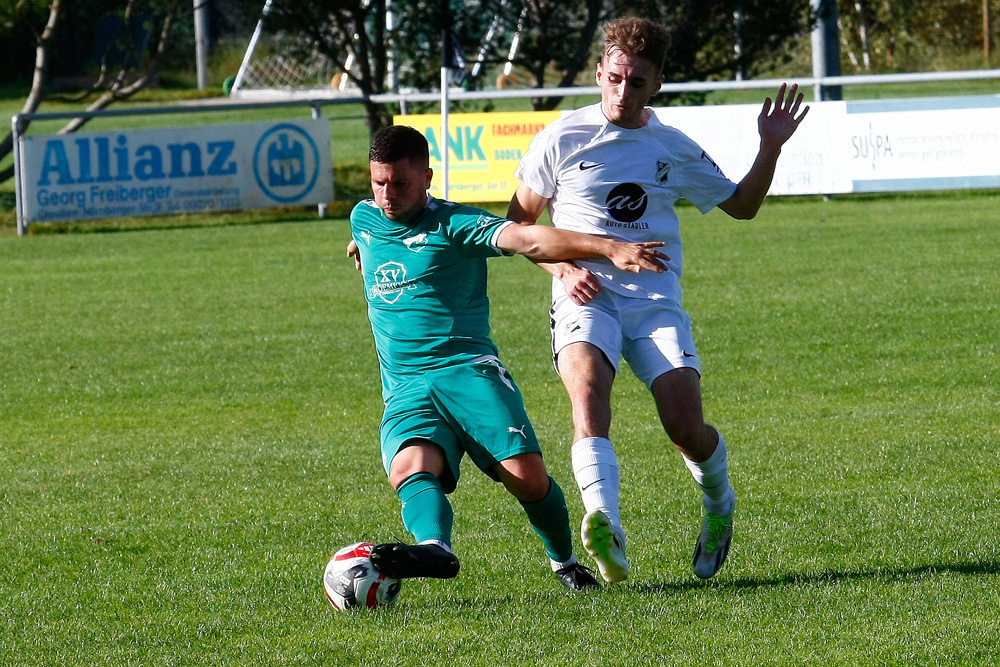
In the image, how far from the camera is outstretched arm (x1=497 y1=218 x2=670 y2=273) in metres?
4.55

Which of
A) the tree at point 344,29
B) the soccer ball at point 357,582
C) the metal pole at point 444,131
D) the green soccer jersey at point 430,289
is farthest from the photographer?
the tree at point 344,29

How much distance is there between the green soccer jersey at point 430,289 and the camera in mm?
4824

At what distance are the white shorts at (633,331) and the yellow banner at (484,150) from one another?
45.2 feet

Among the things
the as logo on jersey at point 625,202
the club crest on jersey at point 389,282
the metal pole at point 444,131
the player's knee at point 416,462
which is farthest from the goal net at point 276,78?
the player's knee at point 416,462

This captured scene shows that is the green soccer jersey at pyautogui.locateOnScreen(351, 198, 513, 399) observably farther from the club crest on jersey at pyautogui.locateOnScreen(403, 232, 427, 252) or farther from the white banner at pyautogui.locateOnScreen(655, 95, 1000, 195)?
the white banner at pyautogui.locateOnScreen(655, 95, 1000, 195)

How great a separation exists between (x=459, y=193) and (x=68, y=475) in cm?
1257

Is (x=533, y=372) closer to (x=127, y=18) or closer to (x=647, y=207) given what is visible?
(x=647, y=207)

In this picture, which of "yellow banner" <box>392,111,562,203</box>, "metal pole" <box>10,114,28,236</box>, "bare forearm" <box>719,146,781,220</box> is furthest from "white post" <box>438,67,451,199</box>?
"bare forearm" <box>719,146,781,220</box>

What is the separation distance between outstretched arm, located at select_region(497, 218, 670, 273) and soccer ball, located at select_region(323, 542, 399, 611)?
3.62 ft

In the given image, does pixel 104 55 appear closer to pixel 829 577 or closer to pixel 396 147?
pixel 396 147

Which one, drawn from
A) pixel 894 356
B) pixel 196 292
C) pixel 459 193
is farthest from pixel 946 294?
pixel 459 193

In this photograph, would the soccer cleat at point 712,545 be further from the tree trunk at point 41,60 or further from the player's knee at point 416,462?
the tree trunk at point 41,60

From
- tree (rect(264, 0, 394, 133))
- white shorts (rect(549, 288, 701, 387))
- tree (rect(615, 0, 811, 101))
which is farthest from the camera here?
tree (rect(615, 0, 811, 101))

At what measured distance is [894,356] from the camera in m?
9.25
